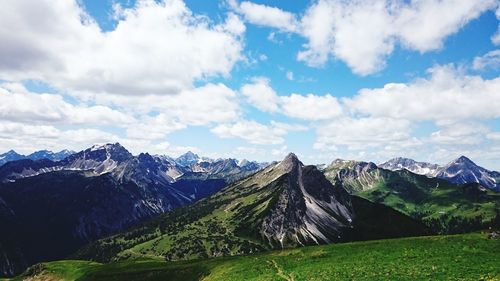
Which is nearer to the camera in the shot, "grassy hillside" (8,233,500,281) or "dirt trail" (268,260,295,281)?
"grassy hillside" (8,233,500,281)

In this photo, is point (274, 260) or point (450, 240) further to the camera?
point (274, 260)

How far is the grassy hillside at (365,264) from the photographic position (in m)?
54.7

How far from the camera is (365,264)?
64.0 m

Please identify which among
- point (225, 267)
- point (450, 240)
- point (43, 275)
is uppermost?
point (450, 240)

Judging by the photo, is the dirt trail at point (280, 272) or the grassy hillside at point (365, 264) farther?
the dirt trail at point (280, 272)

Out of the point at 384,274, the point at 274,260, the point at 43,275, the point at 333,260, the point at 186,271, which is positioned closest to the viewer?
the point at 384,274

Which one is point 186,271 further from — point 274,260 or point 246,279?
point 246,279

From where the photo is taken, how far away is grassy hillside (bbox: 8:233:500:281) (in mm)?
54688

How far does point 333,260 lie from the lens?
233 feet

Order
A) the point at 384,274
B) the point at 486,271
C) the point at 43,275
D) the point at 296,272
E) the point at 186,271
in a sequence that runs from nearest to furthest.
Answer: the point at 486,271 → the point at 384,274 → the point at 296,272 → the point at 186,271 → the point at 43,275

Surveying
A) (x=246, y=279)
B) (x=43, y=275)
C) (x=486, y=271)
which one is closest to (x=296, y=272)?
(x=246, y=279)

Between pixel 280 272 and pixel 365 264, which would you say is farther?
pixel 280 272

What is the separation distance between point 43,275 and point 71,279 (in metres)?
13.1

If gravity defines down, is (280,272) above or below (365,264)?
below
